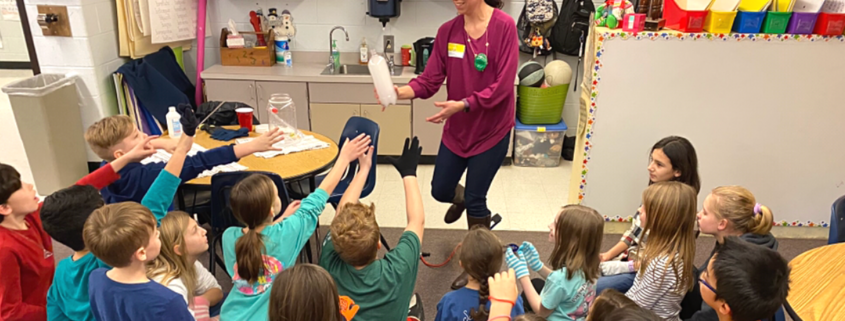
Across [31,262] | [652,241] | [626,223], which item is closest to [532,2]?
[626,223]

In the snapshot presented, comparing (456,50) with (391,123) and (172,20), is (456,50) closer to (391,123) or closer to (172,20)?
(391,123)

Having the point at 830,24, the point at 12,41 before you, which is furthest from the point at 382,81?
the point at 12,41

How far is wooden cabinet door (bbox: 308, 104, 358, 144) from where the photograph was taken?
14.6ft

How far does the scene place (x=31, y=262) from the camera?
1.90 meters

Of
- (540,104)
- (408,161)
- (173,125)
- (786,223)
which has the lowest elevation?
(786,223)

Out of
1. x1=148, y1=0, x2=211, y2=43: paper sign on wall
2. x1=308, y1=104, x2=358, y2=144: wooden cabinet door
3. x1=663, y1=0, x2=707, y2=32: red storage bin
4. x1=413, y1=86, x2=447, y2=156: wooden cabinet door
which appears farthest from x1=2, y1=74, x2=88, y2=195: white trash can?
x1=663, y1=0, x2=707, y2=32: red storage bin

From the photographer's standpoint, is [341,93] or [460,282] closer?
[460,282]

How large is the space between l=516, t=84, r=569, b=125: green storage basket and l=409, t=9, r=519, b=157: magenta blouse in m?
1.71

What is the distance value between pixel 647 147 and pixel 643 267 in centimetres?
139

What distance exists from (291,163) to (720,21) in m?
2.35

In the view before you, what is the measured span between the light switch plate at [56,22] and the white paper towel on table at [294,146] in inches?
69.7

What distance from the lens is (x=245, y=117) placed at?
10.6ft

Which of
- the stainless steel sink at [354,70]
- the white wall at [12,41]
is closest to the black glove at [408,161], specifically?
the stainless steel sink at [354,70]

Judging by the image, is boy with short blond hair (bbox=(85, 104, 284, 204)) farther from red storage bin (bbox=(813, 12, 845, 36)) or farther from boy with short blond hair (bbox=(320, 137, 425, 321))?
red storage bin (bbox=(813, 12, 845, 36))
